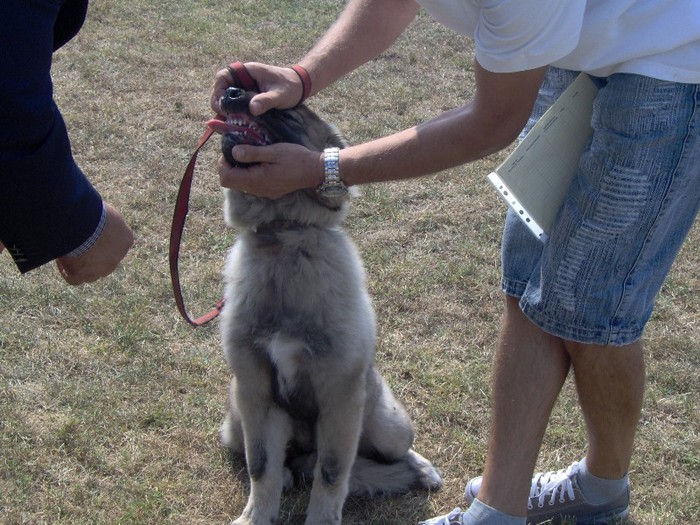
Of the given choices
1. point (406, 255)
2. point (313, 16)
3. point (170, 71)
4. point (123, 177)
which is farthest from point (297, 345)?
point (313, 16)

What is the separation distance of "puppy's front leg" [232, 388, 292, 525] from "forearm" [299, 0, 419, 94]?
1.07 meters

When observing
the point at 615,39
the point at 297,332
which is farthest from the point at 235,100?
the point at 615,39

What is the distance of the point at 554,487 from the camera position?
2.80 m

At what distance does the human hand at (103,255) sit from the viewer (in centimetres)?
195

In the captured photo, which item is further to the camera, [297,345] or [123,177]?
[123,177]

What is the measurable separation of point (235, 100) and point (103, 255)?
30.2 inches

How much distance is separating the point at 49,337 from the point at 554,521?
227 centimetres

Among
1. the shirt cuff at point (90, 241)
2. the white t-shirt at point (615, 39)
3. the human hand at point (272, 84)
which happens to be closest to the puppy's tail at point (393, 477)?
the human hand at point (272, 84)

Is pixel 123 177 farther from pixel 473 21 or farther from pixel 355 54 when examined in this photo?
pixel 473 21

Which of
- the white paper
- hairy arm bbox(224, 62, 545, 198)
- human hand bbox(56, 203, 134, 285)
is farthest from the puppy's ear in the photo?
human hand bbox(56, 203, 134, 285)

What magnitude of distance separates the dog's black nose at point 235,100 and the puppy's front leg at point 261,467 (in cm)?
92

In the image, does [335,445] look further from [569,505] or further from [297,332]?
[569,505]

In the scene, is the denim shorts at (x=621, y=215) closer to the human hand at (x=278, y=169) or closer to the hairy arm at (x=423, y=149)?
the hairy arm at (x=423, y=149)

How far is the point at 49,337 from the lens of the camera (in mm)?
3752
